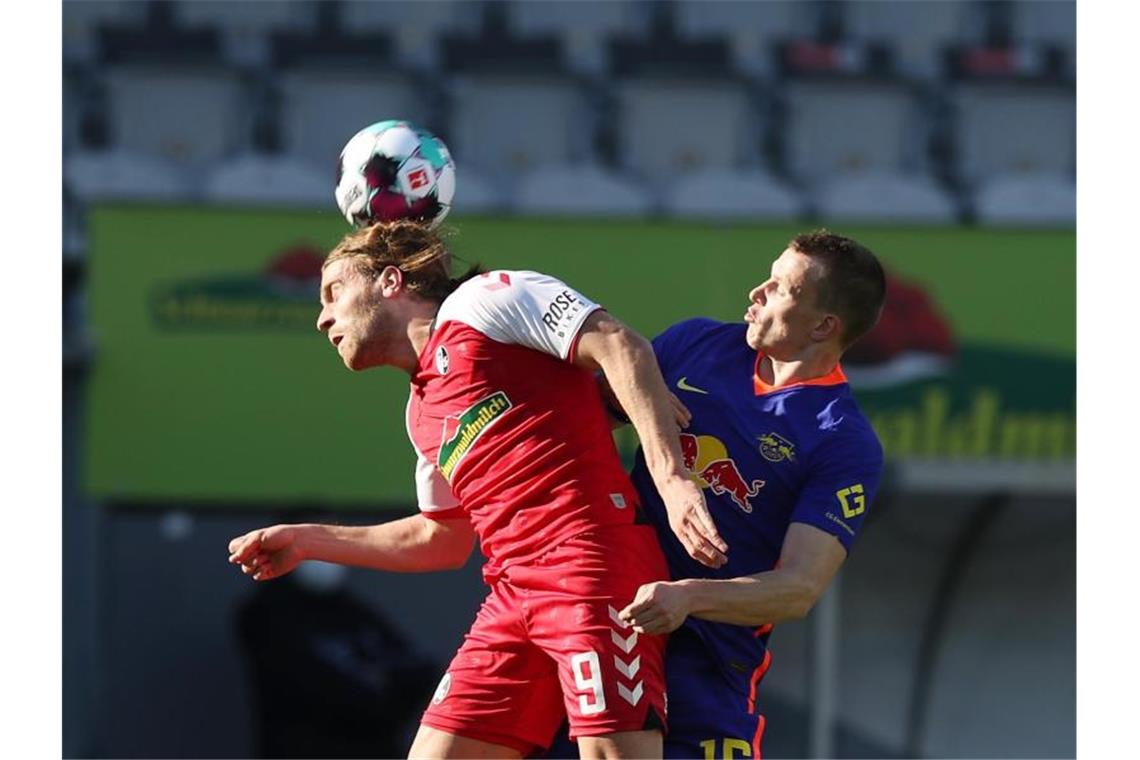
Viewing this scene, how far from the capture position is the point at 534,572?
4.19 m

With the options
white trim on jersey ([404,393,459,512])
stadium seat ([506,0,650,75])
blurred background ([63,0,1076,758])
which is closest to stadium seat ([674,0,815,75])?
stadium seat ([506,0,650,75])

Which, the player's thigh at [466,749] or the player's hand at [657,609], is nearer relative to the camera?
the player's hand at [657,609]

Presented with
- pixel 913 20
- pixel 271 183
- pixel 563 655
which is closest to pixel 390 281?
pixel 563 655

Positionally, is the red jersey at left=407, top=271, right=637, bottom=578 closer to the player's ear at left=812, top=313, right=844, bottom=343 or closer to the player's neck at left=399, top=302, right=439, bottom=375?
the player's neck at left=399, top=302, right=439, bottom=375

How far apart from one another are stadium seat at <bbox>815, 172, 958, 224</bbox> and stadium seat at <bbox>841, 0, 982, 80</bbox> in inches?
111

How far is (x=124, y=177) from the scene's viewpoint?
12.6 meters

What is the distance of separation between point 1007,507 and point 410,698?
368 centimetres

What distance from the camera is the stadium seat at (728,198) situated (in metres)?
12.6

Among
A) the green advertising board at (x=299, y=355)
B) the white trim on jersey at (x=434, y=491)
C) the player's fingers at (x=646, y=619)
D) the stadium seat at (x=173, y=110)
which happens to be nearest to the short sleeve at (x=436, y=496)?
the white trim on jersey at (x=434, y=491)

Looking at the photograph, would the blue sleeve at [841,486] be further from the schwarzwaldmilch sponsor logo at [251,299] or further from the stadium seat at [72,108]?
the stadium seat at [72,108]

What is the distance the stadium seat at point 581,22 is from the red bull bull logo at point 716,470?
10.5 meters

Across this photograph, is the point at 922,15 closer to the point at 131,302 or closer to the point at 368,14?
the point at 368,14

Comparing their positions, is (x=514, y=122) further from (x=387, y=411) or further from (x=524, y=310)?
(x=524, y=310)

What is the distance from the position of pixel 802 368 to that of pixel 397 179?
119 cm
